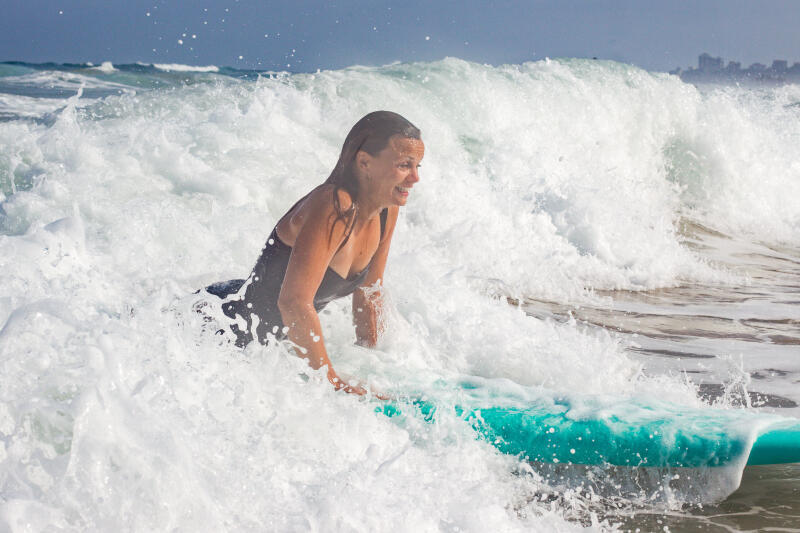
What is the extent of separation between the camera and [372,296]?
3.59 m

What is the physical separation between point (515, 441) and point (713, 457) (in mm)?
727

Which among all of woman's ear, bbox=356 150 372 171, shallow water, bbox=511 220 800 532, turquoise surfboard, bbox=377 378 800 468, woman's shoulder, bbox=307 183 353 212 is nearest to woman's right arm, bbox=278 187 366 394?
woman's shoulder, bbox=307 183 353 212

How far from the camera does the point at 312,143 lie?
7289 mm

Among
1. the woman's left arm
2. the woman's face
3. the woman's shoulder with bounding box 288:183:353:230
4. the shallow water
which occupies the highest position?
the woman's face

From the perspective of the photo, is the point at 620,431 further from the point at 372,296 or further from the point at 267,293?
the point at 267,293

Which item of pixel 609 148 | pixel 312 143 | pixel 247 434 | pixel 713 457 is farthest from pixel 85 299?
pixel 609 148

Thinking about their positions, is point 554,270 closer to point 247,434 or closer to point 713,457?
point 713,457

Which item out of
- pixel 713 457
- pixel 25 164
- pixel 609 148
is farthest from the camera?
pixel 609 148

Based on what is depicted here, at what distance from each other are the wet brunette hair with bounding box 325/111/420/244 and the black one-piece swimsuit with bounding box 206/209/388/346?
176 mm

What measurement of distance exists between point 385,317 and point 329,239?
90 cm

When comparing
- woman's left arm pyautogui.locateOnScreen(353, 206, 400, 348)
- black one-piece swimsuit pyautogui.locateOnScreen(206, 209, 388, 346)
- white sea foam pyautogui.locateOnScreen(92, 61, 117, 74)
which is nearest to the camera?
black one-piece swimsuit pyautogui.locateOnScreen(206, 209, 388, 346)

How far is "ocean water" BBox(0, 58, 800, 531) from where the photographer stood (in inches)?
82.7

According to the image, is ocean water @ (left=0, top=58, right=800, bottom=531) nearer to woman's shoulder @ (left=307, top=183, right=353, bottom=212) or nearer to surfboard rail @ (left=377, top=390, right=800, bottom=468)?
surfboard rail @ (left=377, top=390, right=800, bottom=468)

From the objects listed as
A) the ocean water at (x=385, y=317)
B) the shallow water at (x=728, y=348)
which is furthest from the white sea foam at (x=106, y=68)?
the shallow water at (x=728, y=348)
